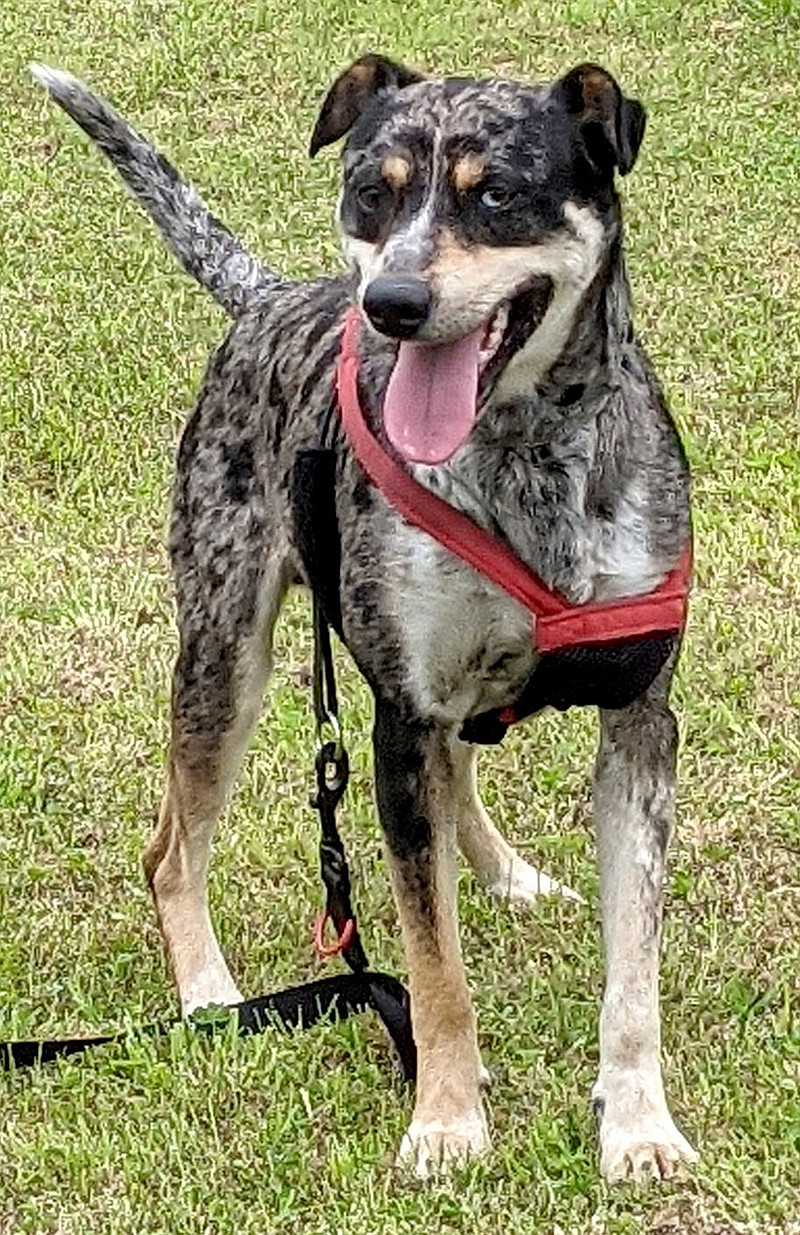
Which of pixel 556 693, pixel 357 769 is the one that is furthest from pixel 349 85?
pixel 357 769

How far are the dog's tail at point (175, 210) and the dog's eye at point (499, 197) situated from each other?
5.22ft

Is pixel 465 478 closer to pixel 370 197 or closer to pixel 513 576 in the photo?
pixel 513 576

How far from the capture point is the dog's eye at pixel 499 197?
421cm

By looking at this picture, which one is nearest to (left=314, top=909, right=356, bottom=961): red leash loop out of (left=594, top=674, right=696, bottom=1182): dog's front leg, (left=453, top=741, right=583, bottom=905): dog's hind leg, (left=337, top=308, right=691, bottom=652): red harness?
(left=453, top=741, right=583, bottom=905): dog's hind leg

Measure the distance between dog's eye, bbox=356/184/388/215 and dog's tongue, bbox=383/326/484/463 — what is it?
265mm

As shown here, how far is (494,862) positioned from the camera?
5914mm

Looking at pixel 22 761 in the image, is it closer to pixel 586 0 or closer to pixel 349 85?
pixel 349 85

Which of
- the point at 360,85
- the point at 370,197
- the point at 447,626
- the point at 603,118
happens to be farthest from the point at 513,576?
the point at 360,85

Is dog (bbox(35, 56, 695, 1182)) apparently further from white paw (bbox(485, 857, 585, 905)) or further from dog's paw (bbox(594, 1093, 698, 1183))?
white paw (bbox(485, 857, 585, 905))

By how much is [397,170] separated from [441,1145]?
1.93 metres

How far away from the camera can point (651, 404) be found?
4.71m

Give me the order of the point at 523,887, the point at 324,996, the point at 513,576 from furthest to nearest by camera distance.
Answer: the point at 523,887 < the point at 324,996 < the point at 513,576

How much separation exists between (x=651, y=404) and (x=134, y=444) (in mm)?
4672

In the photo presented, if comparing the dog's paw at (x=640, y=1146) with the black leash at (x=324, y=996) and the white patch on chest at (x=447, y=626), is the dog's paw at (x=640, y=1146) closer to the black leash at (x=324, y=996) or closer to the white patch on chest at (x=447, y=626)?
the black leash at (x=324, y=996)
